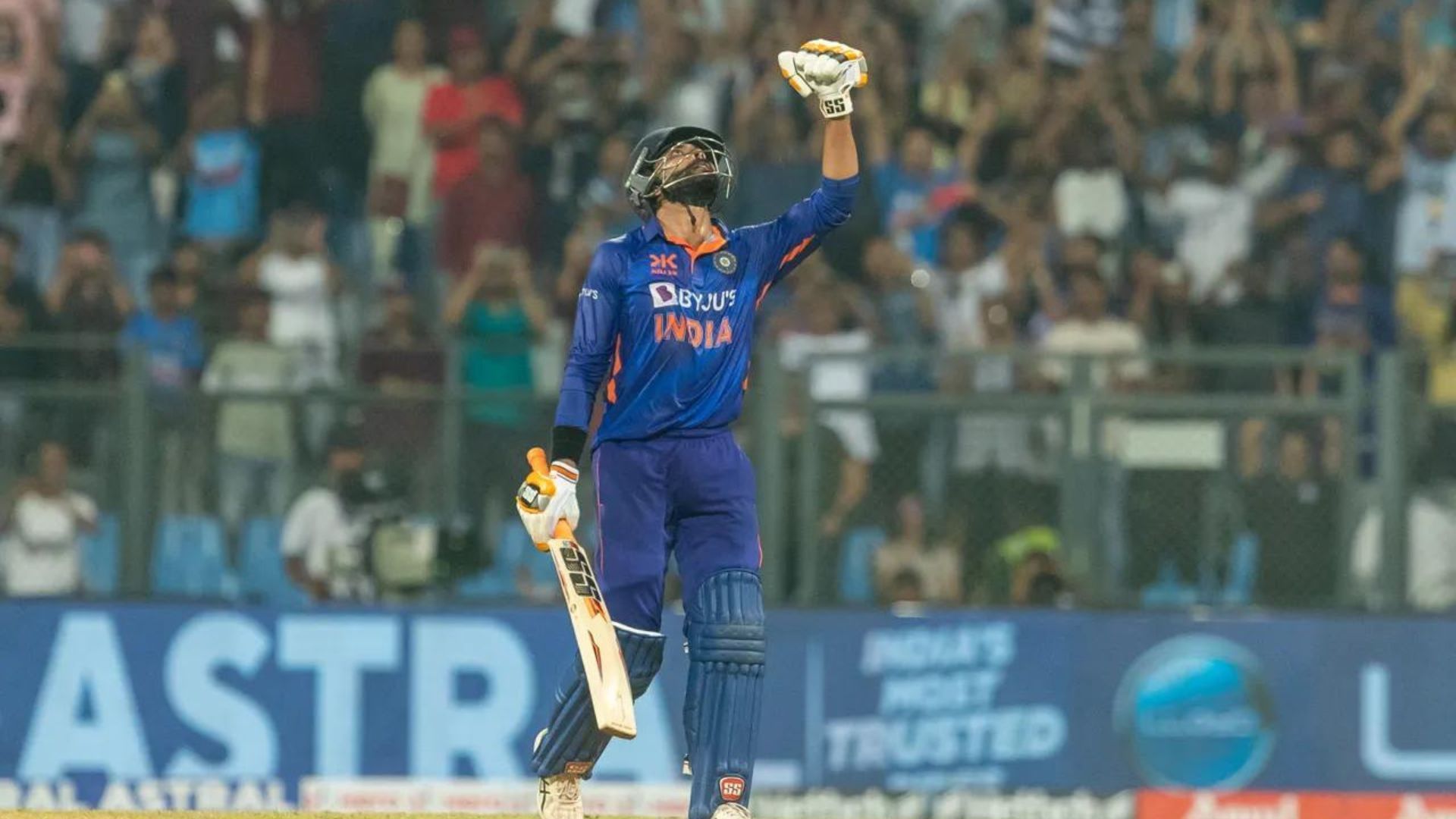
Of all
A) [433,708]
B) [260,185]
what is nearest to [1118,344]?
[433,708]

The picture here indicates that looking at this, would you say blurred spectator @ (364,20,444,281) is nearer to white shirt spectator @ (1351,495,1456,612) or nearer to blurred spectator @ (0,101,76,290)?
blurred spectator @ (0,101,76,290)

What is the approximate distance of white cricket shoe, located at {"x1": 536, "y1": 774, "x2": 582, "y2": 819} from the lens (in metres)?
8.61

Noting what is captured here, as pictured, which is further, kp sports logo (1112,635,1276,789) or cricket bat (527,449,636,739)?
kp sports logo (1112,635,1276,789)

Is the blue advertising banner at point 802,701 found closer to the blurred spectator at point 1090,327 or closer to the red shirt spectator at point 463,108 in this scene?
the blurred spectator at point 1090,327

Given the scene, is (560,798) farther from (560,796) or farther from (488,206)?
(488,206)

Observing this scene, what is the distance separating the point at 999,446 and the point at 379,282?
4.43 meters

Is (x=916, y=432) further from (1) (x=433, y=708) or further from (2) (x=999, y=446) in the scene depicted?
(1) (x=433, y=708)

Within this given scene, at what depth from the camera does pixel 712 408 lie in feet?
27.0

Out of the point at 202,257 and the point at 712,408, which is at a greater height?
the point at 202,257

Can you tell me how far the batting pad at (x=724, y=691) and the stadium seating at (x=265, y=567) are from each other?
5071mm

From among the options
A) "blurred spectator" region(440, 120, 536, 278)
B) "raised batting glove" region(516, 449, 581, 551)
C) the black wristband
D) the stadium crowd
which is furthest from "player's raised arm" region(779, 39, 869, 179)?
"blurred spectator" region(440, 120, 536, 278)

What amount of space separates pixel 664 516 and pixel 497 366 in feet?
15.9

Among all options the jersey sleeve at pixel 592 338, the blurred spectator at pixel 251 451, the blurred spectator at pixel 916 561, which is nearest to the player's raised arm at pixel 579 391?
the jersey sleeve at pixel 592 338

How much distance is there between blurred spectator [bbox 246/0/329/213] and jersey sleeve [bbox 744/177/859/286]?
7.50m
